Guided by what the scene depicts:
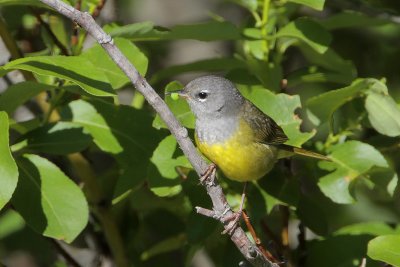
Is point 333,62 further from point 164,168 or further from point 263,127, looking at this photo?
point 164,168

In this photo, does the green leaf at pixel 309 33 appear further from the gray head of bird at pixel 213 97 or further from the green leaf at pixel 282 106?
the gray head of bird at pixel 213 97

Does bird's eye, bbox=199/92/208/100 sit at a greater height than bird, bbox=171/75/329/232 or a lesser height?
greater

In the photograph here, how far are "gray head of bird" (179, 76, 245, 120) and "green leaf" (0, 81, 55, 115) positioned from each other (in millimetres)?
755

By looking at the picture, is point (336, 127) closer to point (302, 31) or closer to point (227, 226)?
point (302, 31)

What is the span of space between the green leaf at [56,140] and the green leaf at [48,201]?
0.08 metres

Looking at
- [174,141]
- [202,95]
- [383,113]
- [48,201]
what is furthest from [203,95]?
[48,201]

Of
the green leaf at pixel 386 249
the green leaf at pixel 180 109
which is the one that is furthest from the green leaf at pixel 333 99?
the green leaf at pixel 386 249

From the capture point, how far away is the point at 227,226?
2904 mm

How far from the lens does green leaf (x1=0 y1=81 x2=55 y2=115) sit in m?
3.05

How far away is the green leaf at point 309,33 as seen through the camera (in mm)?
3342

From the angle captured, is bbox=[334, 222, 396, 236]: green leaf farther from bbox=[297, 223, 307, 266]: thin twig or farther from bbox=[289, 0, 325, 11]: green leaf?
bbox=[289, 0, 325, 11]: green leaf

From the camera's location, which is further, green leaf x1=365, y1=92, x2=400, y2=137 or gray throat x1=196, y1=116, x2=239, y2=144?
gray throat x1=196, y1=116, x2=239, y2=144

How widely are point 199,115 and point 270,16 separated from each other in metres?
0.51

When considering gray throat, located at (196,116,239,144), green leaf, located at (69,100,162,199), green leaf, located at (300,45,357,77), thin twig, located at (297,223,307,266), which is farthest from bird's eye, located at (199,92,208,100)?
thin twig, located at (297,223,307,266)
